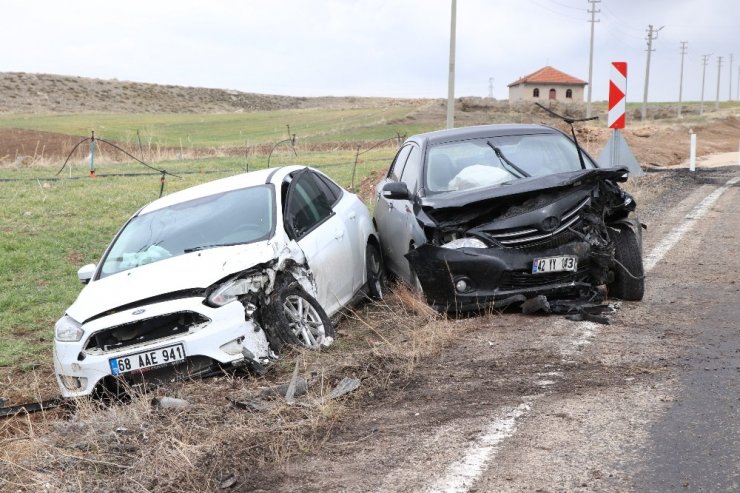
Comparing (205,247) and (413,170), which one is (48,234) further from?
(205,247)

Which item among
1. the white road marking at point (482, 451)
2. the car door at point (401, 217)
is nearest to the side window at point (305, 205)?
the car door at point (401, 217)

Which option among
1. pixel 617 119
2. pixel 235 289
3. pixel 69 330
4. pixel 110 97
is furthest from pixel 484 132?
pixel 110 97

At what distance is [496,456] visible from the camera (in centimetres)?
414

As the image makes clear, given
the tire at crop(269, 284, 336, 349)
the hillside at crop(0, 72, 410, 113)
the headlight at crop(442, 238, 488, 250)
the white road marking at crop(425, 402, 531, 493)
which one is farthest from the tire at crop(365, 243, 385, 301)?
the hillside at crop(0, 72, 410, 113)

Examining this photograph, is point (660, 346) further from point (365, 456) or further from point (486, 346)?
point (365, 456)

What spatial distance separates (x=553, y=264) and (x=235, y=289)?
2628 millimetres

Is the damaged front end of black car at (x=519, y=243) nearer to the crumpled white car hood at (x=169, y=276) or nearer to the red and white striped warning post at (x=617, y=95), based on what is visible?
the crumpled white car hood at (x=169, y=276)

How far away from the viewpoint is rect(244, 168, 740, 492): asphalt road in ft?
12.8

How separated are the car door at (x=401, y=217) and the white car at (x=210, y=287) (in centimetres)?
52

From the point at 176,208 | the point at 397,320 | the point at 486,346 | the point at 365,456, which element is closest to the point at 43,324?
the point at 176,208

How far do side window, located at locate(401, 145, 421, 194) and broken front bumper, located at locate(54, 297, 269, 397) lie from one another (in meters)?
2.79

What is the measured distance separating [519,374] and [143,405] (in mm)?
2383

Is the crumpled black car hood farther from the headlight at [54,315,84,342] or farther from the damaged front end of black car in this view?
the headlight at [54,315,84,342]

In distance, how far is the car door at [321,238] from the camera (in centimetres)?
733
